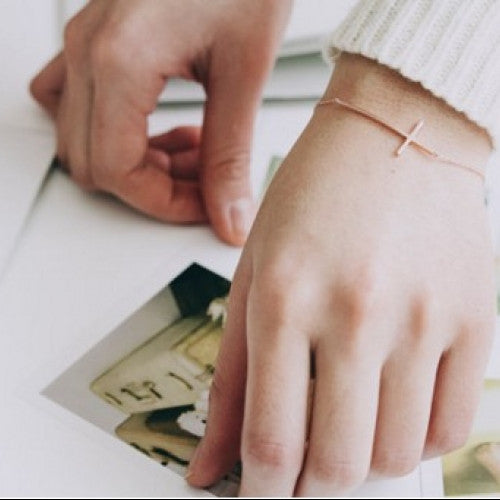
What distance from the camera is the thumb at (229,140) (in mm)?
751

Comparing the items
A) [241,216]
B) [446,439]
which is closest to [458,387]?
[446,439]

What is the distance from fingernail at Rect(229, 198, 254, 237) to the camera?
0.74 meters

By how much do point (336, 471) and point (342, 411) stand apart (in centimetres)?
4

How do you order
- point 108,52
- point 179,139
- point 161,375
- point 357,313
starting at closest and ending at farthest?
1. point 357,313
2. point 161,375
3. point 108,52
4. point 179,139

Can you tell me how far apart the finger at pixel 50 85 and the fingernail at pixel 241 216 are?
0.25 m

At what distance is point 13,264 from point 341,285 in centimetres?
34

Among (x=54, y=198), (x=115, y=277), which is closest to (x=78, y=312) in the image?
(x=115, y=277)

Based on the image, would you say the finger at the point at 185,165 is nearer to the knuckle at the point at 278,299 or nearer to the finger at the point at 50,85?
the finger at the point at 50,85

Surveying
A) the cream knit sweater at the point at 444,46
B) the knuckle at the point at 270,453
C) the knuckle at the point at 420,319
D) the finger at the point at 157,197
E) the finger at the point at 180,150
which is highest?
the cream knit sweater at the point at 444,46

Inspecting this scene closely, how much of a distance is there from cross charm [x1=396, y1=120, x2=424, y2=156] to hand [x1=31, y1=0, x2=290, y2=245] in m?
0.23

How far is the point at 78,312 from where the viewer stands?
661 mm

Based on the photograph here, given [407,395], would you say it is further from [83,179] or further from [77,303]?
[83,179]

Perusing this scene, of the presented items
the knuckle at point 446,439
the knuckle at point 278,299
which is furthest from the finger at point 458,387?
the knuckle at point 278,299

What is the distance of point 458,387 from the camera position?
504mm
